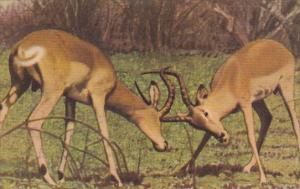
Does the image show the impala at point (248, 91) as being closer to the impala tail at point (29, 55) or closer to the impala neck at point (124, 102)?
the impala neck at point (124, 102)

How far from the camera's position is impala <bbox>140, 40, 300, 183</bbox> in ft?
14.6

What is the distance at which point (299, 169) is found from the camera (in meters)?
4.51

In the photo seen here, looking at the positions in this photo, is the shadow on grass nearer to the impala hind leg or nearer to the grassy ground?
the grassy ground

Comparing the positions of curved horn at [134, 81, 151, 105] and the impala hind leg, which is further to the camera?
the impala hind leg

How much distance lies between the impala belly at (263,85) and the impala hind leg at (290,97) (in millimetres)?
45

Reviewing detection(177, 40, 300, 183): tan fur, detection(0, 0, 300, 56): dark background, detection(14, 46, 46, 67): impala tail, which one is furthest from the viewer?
detection(177, 40, 300, 183): tan fur

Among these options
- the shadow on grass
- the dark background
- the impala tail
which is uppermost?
the dark background

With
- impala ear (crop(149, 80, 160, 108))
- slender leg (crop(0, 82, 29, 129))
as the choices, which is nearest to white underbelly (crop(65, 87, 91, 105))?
slender leg (crop(0, 82, 29, 129))

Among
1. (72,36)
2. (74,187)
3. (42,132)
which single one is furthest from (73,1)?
(74,187)

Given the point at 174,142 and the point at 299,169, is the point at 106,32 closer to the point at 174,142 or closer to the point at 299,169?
the point at 174,142

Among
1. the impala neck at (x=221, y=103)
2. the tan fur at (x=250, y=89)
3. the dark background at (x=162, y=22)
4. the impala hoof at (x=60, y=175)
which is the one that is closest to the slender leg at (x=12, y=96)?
the dark background at (x=162, y=22)

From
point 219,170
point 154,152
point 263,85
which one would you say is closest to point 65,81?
point 154,152

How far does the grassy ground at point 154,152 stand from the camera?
14.1 ft

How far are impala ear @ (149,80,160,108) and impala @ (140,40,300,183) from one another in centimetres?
11
